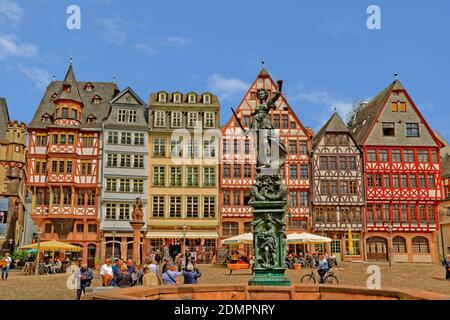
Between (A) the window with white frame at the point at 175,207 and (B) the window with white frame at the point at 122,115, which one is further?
(B) the window with white frame at the point at 122,115

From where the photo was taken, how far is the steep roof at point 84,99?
1549 inches

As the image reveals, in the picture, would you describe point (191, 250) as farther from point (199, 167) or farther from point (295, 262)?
point (295, 262)

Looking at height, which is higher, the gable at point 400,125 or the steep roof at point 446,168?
the gable at point 400,125

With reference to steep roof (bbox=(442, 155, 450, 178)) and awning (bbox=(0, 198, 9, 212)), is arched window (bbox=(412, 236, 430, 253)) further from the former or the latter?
awning (bbox=(0, 198, 9, 212))

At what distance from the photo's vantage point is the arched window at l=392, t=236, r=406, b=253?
129 feet

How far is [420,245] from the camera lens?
3947 centimetres

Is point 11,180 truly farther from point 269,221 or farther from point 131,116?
point 269,221

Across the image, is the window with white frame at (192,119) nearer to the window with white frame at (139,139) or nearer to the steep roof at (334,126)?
the window with white frame at (139,139)

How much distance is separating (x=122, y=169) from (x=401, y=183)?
73.8 feet

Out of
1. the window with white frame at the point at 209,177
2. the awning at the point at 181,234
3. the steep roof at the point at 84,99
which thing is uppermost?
the steep roof at the point at 84,99

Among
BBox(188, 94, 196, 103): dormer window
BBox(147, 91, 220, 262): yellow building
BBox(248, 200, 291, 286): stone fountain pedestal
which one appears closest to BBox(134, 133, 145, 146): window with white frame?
BBox(147, 91, 220, 262): yellow building

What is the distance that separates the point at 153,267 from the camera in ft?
44.8

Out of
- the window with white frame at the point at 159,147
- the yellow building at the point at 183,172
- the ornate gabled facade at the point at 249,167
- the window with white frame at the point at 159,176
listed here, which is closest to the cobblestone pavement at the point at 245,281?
the ornate gabled facade at the point at 249,167
